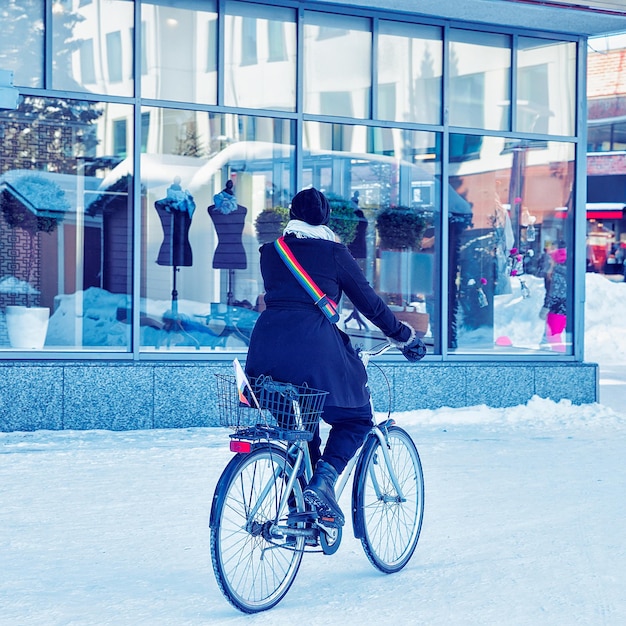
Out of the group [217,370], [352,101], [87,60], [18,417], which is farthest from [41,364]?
[352,101]

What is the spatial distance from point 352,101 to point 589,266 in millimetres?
30167

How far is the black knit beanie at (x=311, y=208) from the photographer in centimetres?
488

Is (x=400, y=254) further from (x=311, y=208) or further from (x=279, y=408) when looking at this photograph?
(x=279, y=408)

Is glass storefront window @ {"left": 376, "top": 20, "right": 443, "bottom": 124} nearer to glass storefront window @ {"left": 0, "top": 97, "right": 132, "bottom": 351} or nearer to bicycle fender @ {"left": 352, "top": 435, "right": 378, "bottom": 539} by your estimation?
glass storefront window @ {"left": 0, "top": 97, "right": 132, "bottom": 351}

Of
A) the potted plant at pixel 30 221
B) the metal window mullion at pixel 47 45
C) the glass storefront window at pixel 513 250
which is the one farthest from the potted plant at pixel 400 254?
the metal window mullion at pixel 47 45

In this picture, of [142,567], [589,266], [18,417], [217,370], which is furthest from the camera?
[589,266]

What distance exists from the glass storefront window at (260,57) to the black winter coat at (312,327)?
5.88 m

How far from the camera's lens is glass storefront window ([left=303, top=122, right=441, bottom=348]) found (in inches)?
431

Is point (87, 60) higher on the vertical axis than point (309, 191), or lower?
higher

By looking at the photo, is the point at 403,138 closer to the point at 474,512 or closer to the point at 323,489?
the point at 474,512

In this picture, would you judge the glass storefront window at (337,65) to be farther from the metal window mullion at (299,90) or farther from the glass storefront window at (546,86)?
the glass storefront window at (546,86)

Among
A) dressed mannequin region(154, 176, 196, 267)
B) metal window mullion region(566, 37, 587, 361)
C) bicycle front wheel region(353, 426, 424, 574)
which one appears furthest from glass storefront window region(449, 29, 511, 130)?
bicycle front wheel region(353, 426, 424, 574)

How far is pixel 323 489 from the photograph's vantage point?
466cm

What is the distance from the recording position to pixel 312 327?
4.71 metres
